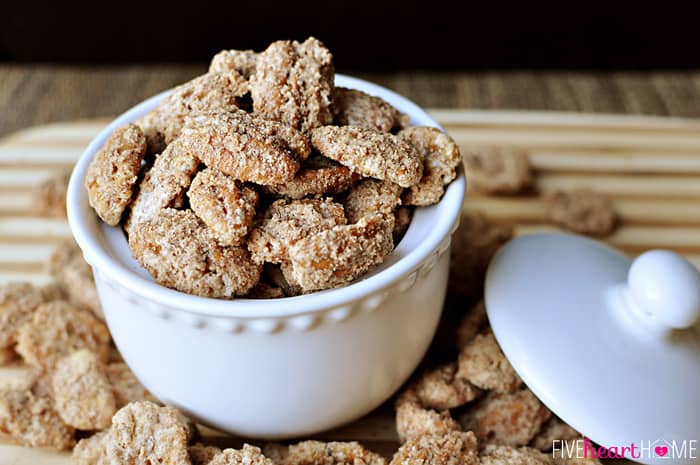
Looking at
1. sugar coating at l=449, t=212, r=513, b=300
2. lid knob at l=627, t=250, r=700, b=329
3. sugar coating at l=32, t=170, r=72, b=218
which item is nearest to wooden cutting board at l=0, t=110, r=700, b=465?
sugar coating at l=32, t=170, r=72, b=218

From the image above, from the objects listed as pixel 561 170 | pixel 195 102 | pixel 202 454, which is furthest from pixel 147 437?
pixel 561 170

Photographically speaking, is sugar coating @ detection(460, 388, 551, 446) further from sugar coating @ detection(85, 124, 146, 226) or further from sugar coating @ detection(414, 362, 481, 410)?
sugar coating @ detection(85, 124, 146, 226)

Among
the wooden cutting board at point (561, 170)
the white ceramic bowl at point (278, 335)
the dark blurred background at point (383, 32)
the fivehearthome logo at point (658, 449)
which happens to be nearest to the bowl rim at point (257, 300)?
the white ceramic bowl at point (278, 335)

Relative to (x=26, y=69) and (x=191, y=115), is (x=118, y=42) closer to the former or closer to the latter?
(x=26, y=69)

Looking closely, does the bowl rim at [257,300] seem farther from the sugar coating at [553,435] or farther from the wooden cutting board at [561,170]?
the wooden cutting board at [561,170]

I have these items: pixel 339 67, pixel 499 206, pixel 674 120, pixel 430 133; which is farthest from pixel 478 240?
pixel 339 67
